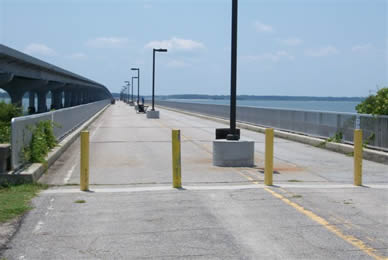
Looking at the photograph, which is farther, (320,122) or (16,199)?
(320,122)

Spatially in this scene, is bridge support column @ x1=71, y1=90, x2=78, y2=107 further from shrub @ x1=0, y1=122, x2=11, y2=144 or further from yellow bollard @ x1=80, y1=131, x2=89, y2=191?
yellow bollard @ x1=80, y1=131, x2=89, y2=191

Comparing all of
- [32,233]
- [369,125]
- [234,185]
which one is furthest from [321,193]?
[369,125]

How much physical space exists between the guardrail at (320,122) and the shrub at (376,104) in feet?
1.63

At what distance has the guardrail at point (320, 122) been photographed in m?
16.0

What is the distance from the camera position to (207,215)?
782 cm

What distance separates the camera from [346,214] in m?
7.95

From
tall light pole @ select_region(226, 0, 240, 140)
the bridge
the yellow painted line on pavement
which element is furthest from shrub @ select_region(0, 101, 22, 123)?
the yellow painted line on pavement

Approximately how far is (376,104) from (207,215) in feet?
36.6

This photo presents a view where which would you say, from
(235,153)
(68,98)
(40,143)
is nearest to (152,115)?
(40,143)

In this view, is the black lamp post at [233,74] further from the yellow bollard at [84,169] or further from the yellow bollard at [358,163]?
the yellow bollard at [84,169]

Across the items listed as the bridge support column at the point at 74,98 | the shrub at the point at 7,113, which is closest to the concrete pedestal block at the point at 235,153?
the shrub at the point at 7,113

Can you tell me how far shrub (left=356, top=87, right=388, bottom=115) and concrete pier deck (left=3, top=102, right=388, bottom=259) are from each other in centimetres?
370

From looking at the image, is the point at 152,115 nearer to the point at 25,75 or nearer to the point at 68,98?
the point at 25,75

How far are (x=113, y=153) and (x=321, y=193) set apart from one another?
340 inches
